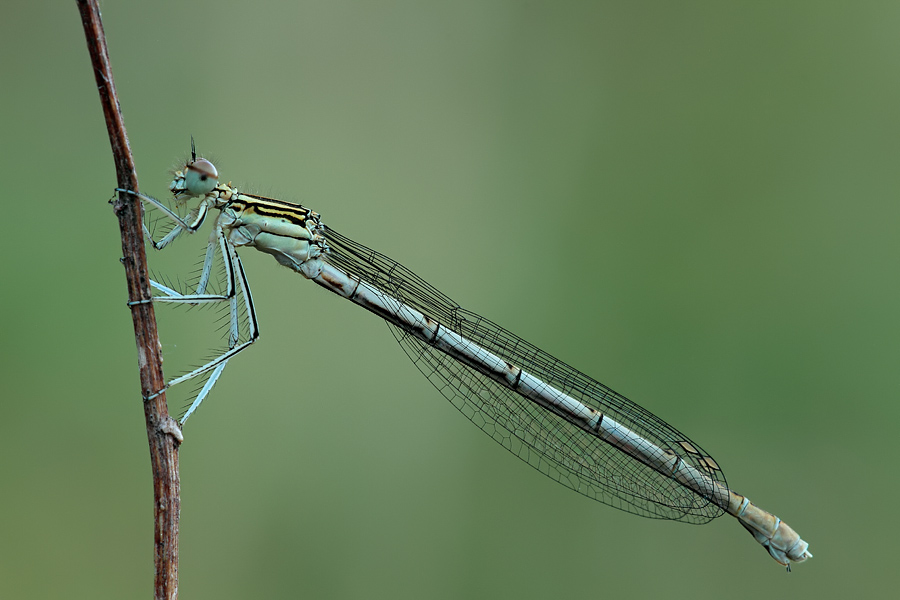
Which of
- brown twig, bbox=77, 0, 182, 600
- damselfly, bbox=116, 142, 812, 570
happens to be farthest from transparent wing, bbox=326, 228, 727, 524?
brown twig, bbox=77, 0, 182, 600

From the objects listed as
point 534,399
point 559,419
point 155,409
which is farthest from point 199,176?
point 559,419

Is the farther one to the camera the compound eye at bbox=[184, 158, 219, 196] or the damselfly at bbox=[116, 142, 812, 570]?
the damselfly at bbox=[116, 142, 812, 570]

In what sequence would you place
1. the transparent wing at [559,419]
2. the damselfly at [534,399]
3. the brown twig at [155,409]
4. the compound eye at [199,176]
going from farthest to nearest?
the transparent wing at [559,419]
the damselfly at [534,399]
the compound eye at [199,176]
the brown twig at [155,409]

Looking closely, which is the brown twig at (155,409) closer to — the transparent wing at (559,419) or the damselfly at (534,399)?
the damselfly at (534,399)

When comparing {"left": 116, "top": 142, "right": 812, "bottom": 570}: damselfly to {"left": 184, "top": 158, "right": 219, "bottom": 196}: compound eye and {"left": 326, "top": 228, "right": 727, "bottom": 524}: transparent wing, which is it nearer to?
{"left": 326, "top": 228, "right": 727, "bottom": 524}: transparent wing

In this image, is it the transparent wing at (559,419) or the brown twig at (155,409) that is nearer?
the brown twig at (155,409)

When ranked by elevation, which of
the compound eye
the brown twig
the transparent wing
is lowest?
the brown twig

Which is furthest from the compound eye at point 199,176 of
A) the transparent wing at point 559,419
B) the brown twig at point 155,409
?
the transparent wing at point 559,419

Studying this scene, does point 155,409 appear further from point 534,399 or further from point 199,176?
point 534,399

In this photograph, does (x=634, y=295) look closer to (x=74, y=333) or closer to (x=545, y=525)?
(x=545, y=525)
